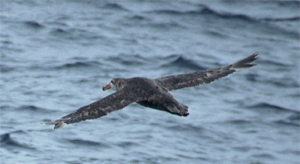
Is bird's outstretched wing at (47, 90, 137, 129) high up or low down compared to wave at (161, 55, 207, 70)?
down

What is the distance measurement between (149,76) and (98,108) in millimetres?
6536

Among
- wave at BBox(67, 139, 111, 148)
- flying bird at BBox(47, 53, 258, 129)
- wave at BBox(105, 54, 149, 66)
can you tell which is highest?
wave at BBox(105, 54, 149, 66)

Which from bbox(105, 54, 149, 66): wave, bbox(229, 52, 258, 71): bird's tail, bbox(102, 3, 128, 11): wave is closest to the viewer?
bbox(229, 52, 258, 71): bird's tail

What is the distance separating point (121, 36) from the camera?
67.6ft

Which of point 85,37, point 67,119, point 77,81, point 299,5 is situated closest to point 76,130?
point 77,81

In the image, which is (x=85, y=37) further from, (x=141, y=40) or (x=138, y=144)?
(x=138, y=144)

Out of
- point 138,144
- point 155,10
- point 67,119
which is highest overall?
point 155,10

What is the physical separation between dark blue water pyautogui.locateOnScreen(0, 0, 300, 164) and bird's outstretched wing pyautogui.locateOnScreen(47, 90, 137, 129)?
7.76 ft

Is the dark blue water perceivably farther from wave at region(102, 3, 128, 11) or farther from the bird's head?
the bird's head

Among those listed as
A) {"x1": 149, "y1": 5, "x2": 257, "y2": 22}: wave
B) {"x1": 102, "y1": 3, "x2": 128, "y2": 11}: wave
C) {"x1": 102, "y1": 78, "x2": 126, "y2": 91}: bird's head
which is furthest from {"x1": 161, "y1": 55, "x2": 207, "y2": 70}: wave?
{"x1": 102, "y1": 78, "x2": 126, "y2": 91}: bird's head

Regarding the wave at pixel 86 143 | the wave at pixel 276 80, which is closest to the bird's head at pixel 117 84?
the wave at pixel 86 143

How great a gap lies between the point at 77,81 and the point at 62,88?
66cm

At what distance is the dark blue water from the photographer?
14.7m

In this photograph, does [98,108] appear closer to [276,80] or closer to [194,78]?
[194,78]
